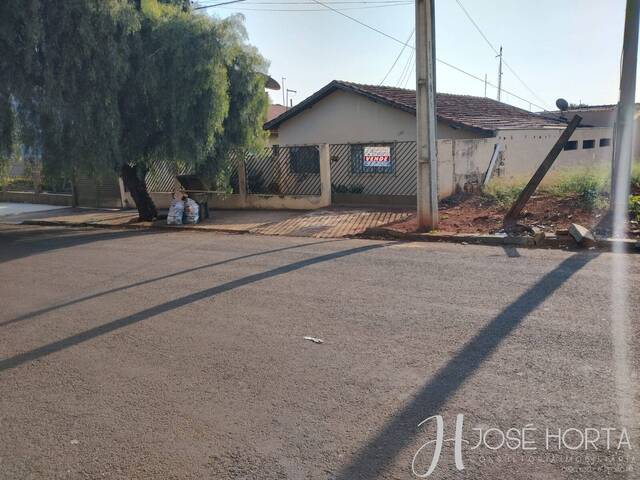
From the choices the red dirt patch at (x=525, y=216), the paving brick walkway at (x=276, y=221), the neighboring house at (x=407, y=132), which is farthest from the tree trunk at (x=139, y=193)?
the red dirt patch at (x=525, y=216)

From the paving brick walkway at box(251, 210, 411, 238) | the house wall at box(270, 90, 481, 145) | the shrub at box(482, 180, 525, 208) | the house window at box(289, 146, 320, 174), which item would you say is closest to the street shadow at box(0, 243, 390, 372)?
the paving brick walkway at box(251, 210, 411, 238)

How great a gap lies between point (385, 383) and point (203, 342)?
1.85 meters

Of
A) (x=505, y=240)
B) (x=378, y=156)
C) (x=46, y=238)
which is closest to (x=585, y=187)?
(x=505, y=240)

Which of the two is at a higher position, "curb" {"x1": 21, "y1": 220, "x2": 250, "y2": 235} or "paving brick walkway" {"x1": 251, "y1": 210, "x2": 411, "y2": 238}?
"paving brick walkway" {"x1": 251, "y1": 210, "x2": 411, "y2": 238}

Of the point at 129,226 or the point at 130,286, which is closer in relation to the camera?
the point at 130,286

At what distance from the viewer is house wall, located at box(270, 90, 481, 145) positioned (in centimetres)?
1802

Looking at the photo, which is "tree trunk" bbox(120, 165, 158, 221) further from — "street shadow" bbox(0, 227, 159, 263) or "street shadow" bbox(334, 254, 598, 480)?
"street shadow" bbox(334, 254, 598, 480)

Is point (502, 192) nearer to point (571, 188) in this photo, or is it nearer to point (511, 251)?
point (571, 188)

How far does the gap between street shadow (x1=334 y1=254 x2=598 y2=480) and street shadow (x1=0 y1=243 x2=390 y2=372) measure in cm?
322

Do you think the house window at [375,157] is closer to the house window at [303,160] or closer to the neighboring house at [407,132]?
the neighboring house at [407,132]

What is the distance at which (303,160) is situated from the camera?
51.8ft

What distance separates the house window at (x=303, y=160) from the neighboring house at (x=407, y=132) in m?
0.06

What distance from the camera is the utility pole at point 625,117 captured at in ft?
29.5

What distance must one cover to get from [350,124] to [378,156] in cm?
469
